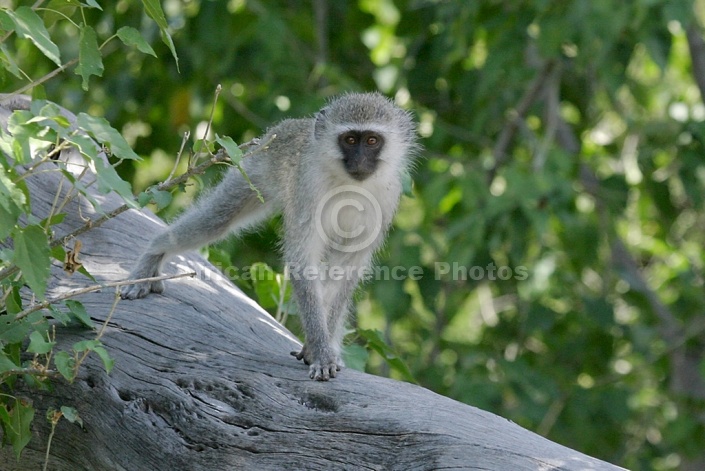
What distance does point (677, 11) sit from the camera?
5.82 m

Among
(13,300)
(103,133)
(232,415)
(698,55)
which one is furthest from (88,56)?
(698,55)

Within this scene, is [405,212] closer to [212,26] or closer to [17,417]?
[212,26]

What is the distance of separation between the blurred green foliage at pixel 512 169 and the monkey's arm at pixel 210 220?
621mm

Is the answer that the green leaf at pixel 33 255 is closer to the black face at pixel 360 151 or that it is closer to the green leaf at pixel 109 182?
the green leaf at pixel 109 182

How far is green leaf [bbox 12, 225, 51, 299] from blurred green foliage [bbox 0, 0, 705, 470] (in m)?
3.10

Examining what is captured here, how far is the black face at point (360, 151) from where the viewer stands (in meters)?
4.98

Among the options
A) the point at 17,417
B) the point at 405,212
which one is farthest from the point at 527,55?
the point at 17,417

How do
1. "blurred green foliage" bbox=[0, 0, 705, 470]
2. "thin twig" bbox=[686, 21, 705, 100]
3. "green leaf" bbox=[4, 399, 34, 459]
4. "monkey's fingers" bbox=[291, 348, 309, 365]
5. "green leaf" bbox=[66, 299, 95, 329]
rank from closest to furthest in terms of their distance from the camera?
1. "green leaf" bbox=[4, 399, 34, 459]
2. "green leaf" bbox=[66, 299, 95, 329]
3. "monkey's fingers" bbox=[291, 348, 309, 365]
4. "blurred green foliage" bbox=[0, 0, 705, 470]
5. "thin twig" bbox=[686, 21, 705, 100]

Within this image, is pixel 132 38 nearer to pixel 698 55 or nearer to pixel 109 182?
pixel 109 182

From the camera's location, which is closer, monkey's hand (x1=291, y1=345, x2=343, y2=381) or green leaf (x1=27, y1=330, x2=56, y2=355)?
green leaf (x1=27, y1=330, x2=56, y2=355)

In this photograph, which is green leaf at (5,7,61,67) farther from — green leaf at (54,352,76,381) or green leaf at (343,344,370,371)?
green leaf at (343,344,370,371)

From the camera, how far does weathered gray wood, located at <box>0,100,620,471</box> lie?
9.85 ft

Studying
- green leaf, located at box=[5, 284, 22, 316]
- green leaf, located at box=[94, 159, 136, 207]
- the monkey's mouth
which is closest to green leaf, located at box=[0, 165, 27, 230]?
green leaf, located at box=[94, 159, 136, 207]
